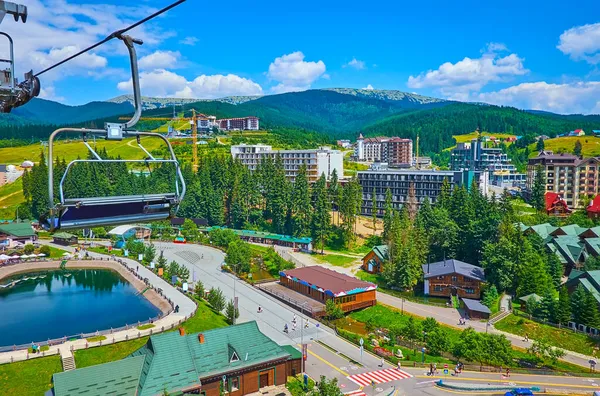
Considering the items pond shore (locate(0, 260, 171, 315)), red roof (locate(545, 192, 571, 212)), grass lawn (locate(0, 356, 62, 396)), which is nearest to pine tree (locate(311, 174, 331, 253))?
pond shore (locate(0, 260, 171, 315))

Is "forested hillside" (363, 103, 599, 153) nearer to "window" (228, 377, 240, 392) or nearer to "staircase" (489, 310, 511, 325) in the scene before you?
"staircase" (489, 310, 511, 325)

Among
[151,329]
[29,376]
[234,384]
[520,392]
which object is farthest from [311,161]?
[29,376]

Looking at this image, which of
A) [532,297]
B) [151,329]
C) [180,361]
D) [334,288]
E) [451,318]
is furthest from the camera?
[334,288]

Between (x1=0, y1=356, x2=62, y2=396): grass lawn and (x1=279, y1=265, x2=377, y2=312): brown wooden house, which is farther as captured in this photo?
(x1=279, y1=265, x2=377, y2=312): brown wooden house

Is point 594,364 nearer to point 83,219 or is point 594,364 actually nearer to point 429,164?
point 83,219

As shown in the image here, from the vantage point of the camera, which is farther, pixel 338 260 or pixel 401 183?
pixel 401 183

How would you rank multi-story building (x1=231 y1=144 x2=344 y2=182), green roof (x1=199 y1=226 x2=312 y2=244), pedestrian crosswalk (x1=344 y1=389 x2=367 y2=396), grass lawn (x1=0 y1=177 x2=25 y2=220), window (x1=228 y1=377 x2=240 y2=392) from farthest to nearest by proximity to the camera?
multi-story building (x1=231 y1=144 x2=344 y2=182) → grass lawn (x1=0 y1=177 x2=25 y2=220) → green roof (x1=199 y1=226 x2=312 y2=244) → pedestrian crosswalk (x1=344 y1=389 x2=367 y2=396) → window (x1=228 y1=377 x2=240 y2=392)

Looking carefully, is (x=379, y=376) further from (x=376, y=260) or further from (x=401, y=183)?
(x=401, y=183)
